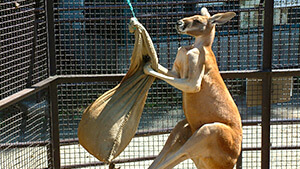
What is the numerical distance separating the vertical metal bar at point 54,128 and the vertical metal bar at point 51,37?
0.61 feet

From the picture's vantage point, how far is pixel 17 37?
14.9 feet

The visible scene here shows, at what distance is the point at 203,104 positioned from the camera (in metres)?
4.34

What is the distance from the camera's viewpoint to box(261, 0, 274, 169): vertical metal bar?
5.18 meters

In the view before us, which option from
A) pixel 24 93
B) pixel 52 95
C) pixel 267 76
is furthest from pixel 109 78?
pixel 267 76

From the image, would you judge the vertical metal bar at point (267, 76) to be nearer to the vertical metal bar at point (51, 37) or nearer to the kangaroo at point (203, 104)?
the kangaroo at point (203, 104)

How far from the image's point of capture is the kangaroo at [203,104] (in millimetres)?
4238

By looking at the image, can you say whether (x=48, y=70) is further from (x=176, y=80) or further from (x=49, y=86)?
(x=176, y=80)

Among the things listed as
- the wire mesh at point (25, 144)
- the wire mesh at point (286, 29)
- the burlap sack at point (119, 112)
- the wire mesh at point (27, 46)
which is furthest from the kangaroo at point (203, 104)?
the wire mesh at point (286, 29)

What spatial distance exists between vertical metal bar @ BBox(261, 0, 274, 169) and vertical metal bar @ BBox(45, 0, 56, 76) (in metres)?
2.21

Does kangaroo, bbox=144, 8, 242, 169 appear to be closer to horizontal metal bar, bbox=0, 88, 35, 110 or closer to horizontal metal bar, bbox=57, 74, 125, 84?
horizontal metal bar, bbox=57, 74, 125, 84

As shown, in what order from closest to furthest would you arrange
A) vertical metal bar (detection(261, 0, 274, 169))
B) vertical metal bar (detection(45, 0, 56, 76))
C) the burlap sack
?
the burlap sack < vertical metal bar (detection(45, 0, 56, 76)) < vertical metal bar (detection(261, 0, 274, 169))

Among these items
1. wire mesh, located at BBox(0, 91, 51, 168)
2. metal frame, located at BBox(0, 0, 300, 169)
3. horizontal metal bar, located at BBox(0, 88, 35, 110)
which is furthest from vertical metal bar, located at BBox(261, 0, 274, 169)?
horizontal metal bar, located at BBox(0, 88, 35, 110)

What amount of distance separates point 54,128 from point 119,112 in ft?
3.94

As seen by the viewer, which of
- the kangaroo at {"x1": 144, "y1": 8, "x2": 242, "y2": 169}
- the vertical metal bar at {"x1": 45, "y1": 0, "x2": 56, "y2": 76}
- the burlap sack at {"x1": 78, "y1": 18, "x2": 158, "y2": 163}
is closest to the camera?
the burlap sack at {"x1": 78, "y1": 18, "x2": 158, "y2": 163}
